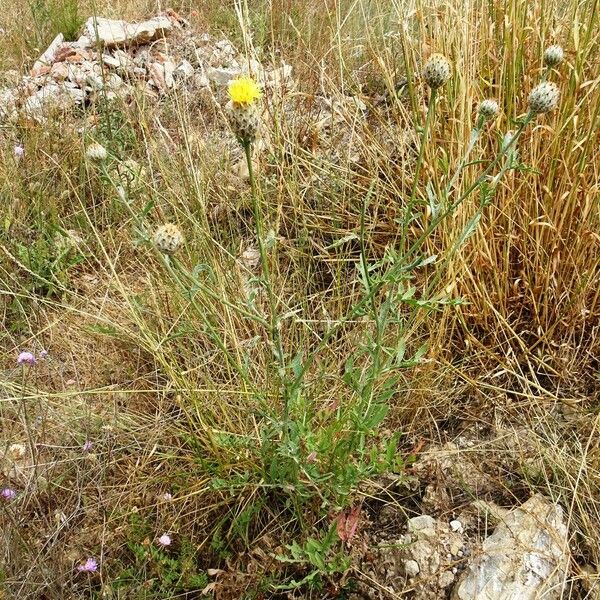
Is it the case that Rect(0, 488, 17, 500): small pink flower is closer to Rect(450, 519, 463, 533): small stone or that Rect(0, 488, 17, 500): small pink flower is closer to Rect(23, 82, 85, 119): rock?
Rect(450, 519, 463, 533): small stone

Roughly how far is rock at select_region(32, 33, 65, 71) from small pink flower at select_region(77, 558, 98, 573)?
3.42 m

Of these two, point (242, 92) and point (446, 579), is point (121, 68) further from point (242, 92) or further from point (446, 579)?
point (446, 579)

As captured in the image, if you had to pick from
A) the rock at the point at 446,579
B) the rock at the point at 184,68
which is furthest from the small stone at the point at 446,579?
the rock at the point at 184,68

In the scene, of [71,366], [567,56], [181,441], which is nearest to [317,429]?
[181,441]

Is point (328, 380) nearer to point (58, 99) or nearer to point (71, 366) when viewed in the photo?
point (71, 366)

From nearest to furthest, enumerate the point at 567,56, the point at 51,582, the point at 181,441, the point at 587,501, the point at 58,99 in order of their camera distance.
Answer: the point at 51,582 < the point at 587,501 < the point at 181,441 < the point at 567,56 < the point at 58,99

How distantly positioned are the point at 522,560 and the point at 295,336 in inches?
40.7

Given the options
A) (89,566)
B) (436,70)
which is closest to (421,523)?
(89,566)

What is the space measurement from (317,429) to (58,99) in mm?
2731

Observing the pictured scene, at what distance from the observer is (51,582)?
1650 millimetres

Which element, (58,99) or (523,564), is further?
(58,99)

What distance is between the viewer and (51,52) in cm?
430

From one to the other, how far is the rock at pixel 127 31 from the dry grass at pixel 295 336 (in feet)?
6.06

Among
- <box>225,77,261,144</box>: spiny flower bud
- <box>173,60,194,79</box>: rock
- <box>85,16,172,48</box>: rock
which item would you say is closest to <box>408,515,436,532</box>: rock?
<box>225,77,261,144</box>: spiny flower bud
